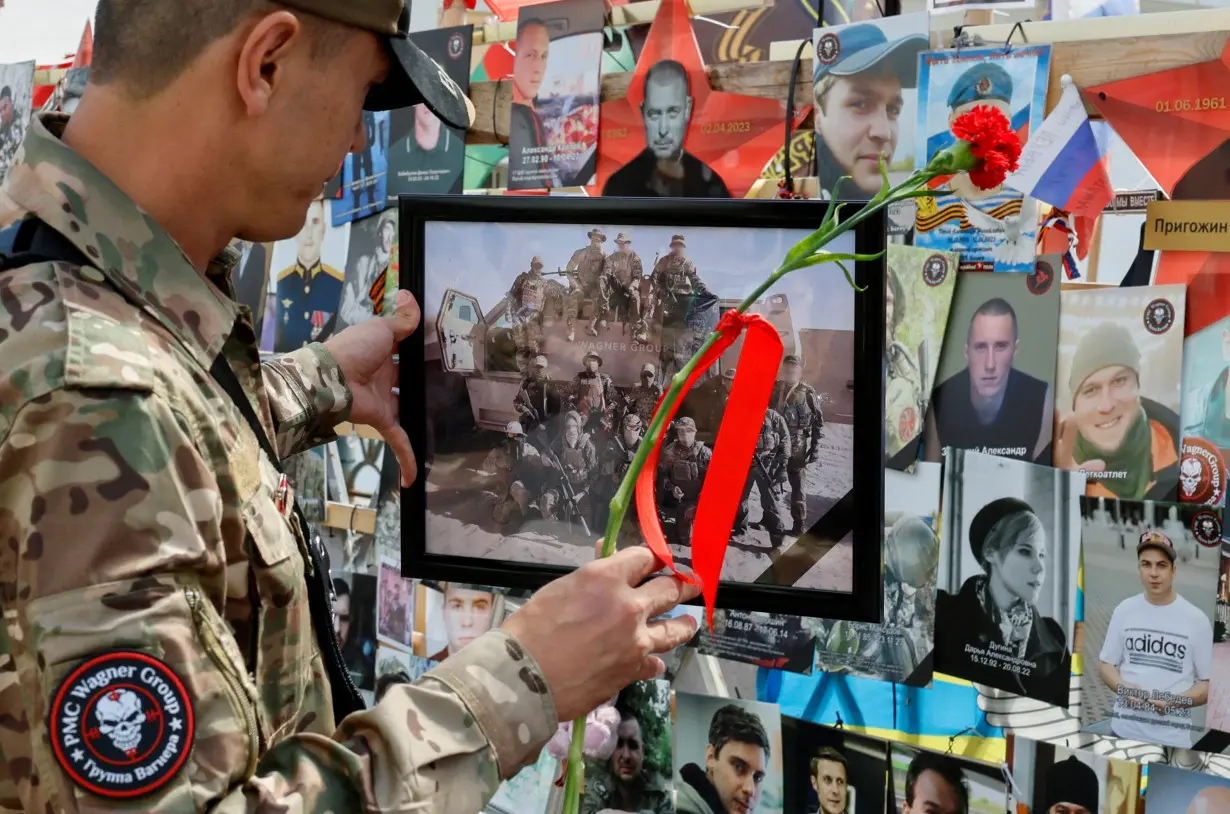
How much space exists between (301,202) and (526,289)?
0.95ft

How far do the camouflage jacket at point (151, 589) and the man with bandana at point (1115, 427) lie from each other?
83cm

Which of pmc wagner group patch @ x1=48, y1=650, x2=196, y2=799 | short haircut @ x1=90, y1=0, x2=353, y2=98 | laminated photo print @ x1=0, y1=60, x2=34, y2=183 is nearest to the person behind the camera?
pmc wagner group patch @ x1=48, y1=650, x2=196, y2=799

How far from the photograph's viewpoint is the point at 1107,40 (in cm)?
124

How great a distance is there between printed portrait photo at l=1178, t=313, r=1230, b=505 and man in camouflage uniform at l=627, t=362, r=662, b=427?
63cm

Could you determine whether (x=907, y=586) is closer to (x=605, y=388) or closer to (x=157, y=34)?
(x=605, y=388)

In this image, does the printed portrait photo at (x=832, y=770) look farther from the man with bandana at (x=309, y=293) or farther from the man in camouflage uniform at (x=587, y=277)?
the man with bandana at (x=309, y=293)

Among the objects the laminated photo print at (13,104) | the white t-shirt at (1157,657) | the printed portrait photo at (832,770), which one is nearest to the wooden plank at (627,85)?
the white t-shirt at (1157,657)

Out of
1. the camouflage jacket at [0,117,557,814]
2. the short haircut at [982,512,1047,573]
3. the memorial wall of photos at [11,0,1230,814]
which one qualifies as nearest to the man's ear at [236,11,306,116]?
the camouflage jacket at [0,117,557,814]

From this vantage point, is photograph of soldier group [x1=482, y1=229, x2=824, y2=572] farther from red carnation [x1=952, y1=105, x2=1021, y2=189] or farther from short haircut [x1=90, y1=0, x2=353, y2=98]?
short haircut [x1=90, y1=0, x2=353, y2=98]

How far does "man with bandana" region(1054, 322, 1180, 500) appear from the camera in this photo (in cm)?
123

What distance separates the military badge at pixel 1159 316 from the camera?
1.22 meters

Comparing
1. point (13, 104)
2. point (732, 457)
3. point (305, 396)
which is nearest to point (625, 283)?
point (732, 457)

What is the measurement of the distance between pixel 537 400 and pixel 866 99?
629 millimetres

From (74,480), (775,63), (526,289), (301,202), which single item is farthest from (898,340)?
(74,480)
